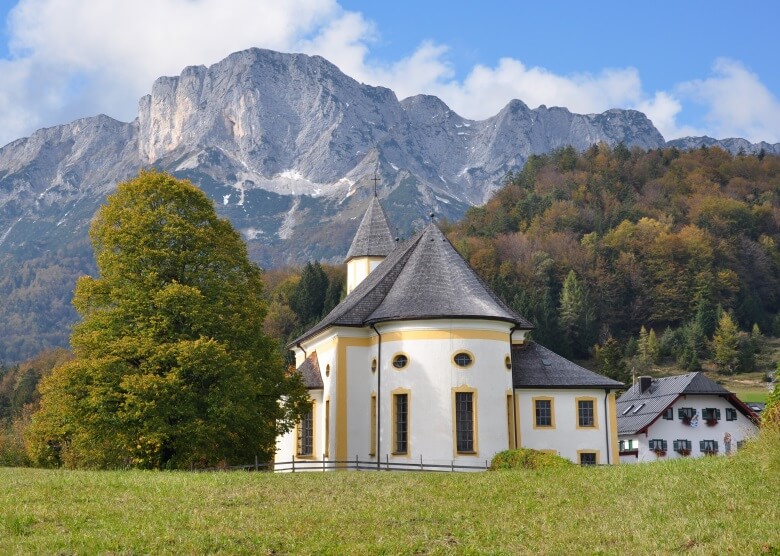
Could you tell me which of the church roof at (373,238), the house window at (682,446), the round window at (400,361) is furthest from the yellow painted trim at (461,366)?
the house window at (682,446)

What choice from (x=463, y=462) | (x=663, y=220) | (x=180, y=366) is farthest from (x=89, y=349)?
(x=663, y=220)

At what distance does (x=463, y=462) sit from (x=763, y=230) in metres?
99.6

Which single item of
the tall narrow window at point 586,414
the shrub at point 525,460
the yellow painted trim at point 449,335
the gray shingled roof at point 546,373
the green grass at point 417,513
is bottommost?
the green grass at point 417,513

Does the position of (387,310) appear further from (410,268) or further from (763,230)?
(763,230)

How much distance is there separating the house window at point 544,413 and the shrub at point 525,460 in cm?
471

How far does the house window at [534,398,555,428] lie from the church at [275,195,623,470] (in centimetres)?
4

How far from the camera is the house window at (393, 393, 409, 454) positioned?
33.8 meters

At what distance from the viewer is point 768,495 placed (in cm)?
1662

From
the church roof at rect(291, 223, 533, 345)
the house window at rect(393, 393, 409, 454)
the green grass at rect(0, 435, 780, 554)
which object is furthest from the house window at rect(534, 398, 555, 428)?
the green grass at rect(0, 435, 780, 554)

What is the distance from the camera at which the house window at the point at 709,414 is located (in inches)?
2352

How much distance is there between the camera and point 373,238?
55.3 m

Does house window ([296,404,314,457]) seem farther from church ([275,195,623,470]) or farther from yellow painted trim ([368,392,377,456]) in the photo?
yellow painted trim ([368,392,377,456])

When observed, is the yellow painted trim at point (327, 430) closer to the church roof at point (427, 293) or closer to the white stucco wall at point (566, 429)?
the church roof at point (427, 293)

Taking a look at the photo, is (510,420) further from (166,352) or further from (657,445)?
(657,445)
